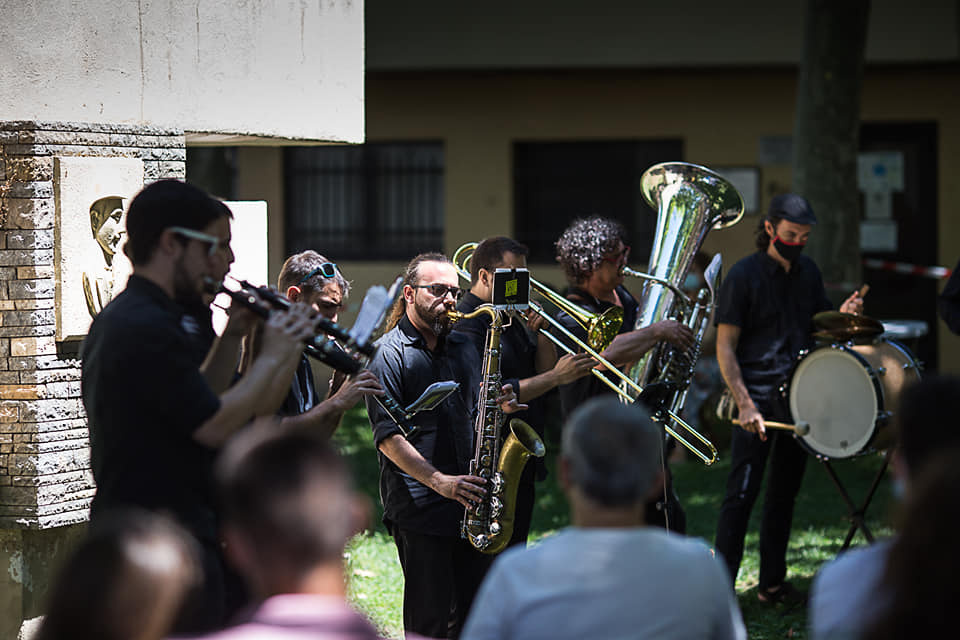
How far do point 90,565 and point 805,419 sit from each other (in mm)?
4311

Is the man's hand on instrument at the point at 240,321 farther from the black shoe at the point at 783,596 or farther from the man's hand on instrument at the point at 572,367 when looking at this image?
the black shoe at the point at 783,596

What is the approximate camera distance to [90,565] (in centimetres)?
208

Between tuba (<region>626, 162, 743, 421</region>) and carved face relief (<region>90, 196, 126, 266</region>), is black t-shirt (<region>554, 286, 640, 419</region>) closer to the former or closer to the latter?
tuba (<region>626, 162, 743, 421</region>)

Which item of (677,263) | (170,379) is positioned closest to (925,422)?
(170,379)

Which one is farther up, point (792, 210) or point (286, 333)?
point (792, 210)

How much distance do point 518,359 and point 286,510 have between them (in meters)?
2.77

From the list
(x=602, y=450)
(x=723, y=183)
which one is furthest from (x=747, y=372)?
(x=602, y=450)

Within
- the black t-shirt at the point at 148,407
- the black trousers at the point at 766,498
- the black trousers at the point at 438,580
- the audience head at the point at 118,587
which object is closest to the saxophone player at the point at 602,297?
the black trousers at the point at 766,498

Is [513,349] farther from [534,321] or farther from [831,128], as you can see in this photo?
[831,128]

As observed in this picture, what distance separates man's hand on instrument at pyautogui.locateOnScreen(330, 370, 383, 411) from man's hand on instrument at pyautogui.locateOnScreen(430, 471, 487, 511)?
607 millimetres

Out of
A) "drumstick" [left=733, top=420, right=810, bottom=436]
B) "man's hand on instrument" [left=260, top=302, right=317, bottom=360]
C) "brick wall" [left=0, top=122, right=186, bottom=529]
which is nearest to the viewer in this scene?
"man's hand on instrument" [left=260, top=302, right=317, bottom=360]

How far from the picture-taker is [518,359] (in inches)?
194

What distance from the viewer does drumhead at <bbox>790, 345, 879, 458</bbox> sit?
5641 mm

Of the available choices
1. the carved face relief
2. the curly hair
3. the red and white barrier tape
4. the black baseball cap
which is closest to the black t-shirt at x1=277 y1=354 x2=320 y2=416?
the carved face relief
